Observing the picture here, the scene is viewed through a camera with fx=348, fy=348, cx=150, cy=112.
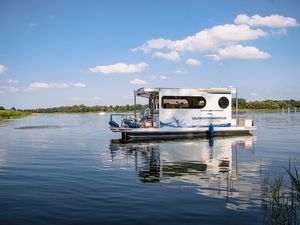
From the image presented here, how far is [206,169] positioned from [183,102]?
14.3 meters

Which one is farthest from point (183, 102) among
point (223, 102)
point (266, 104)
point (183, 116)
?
point (266, 104)

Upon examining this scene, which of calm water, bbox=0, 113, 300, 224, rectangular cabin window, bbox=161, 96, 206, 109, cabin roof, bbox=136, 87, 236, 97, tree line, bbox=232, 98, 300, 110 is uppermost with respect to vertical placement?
tree line, bbox=232, 98, 300, 110

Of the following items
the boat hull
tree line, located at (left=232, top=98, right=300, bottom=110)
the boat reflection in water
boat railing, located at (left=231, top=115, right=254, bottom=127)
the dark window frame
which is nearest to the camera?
the boat reflection in water

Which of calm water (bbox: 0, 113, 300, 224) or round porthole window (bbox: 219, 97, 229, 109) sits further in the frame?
round porthole window (bbox: 219, 97, 229, 109)

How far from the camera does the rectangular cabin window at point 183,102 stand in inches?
1078

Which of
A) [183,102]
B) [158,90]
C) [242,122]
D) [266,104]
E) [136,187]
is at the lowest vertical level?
[136,187]

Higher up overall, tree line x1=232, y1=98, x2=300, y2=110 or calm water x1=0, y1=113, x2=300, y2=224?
tree line x1=232, y1=98, x2=300, y2=110

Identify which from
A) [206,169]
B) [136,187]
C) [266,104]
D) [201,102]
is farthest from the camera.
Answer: [266,104]

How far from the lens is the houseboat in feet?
88.5

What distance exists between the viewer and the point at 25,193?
10.3 metres

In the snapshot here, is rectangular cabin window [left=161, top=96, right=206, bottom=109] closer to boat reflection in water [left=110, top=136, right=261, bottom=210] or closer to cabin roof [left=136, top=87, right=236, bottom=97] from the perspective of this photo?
cabin roof [left=136, top=87, right=236, bottom=97]

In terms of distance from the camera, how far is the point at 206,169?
13984mm

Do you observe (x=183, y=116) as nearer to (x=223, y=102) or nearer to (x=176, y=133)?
(x=176, y=133)

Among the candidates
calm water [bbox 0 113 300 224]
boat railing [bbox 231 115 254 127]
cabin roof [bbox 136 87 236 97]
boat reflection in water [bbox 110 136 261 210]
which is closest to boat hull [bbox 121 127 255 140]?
boat railing [bbox 231 115 254 127]
